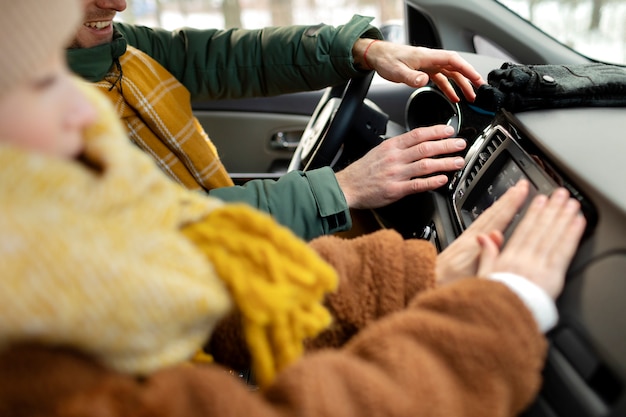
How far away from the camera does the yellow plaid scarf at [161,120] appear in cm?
111

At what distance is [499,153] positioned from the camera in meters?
0.85

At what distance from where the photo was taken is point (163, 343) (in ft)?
1.64

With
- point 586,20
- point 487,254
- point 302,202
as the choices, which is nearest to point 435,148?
point 302,202

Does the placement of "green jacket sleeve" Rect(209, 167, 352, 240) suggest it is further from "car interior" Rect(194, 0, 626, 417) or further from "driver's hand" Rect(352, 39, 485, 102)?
"driver's hand" Rect(352, 39, 485, 102)

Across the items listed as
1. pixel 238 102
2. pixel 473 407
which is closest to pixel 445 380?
pixel 473 407

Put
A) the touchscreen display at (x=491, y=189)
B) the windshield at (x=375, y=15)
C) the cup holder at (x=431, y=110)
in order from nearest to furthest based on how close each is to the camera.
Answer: the touchscreen display at (x=491, y=189), the cup holder at (x=431, y=110), the windshield at (x=375, y=15)

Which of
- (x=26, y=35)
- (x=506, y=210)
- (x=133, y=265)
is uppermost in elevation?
(x=26, y=35)

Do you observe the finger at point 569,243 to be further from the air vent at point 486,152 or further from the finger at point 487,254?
the air vent at point 486,152

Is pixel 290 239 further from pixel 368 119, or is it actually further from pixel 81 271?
pixel 368 119

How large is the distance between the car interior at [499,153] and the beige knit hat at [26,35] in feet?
1.87

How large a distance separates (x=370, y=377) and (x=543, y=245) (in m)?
0.26

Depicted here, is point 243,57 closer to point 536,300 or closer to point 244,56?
point 244,56

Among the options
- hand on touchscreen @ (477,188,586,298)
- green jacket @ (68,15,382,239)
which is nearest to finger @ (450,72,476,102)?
green jacket @ (68,15,382,239)

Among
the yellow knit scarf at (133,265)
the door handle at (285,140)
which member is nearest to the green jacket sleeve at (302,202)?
the yellow knit scarf at (133,265)
